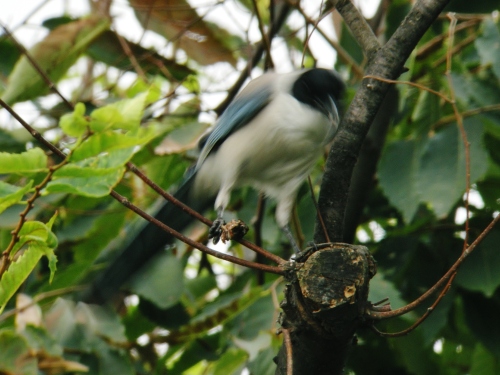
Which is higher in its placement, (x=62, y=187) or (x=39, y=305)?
(x=62, y=187)

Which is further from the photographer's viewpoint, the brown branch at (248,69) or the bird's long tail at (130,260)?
the brown branch at (248,69)

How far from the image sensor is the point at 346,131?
1.67m

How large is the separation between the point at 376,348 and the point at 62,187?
6.91 feet

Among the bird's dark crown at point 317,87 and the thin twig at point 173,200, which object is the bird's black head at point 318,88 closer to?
the bird's dark crown at point 317,87

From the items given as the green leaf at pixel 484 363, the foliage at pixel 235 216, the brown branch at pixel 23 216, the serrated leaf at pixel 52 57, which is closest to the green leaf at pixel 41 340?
the foliage at pixel 235 216

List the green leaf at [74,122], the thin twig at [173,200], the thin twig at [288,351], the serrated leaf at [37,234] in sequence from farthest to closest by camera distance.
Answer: the thin twig at [173,200] < the thin twig at [288,351] < the serrated leaf at [37,234] < the green leaf at [74,122]

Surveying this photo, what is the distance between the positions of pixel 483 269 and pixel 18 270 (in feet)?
5.87

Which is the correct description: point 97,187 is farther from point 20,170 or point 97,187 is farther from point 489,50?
point 489,50

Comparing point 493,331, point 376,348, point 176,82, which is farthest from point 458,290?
point 176,82

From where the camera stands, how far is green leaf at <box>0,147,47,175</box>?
1.21 m

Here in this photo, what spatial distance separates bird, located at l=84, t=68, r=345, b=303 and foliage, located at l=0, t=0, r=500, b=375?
141mm

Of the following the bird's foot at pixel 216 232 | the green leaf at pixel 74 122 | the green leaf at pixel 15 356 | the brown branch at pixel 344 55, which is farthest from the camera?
the brown branch at pixel 344 55

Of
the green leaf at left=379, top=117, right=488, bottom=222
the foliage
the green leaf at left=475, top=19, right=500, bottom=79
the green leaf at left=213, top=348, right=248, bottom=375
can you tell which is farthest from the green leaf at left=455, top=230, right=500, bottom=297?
the green leaf at left=213, top=348, right=248, bottom=375

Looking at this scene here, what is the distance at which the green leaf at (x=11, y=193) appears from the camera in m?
1.25
